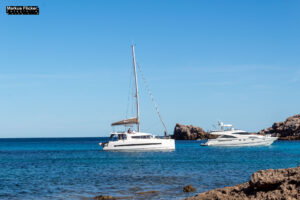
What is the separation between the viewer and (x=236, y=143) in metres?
73.7

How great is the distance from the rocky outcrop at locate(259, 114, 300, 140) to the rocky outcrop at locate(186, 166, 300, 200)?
109 meters

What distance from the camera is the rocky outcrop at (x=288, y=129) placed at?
116062 millimetres

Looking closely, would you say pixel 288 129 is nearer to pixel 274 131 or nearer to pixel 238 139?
pixel 274 131

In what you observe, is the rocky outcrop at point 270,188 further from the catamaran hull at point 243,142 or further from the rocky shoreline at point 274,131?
the rocky shoreline at point 274,131

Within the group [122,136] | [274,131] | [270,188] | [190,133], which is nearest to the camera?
[270,188]

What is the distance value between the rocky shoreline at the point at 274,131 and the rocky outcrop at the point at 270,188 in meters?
109

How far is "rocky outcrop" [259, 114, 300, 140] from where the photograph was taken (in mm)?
116062

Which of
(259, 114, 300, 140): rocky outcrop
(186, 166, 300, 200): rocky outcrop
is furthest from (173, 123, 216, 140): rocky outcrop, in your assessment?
(186, 166, 300, 200): rocky outcrop

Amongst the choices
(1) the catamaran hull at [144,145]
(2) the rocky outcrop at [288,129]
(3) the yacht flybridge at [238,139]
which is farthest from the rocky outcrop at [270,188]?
(2) the rocky outcrop at [288,129]

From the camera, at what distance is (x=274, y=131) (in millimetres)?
126125

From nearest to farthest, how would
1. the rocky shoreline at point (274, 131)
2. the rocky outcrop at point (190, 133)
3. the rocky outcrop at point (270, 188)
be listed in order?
the rocky outcrop at point (270, 188) → the rocky shoreline at point (274, 131) → the rocky outcrop at point (190, 133)

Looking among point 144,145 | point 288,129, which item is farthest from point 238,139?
point 288,129

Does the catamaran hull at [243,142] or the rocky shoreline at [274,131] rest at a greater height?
the rocky shoreline at [274,131]

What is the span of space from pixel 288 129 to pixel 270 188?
116m
